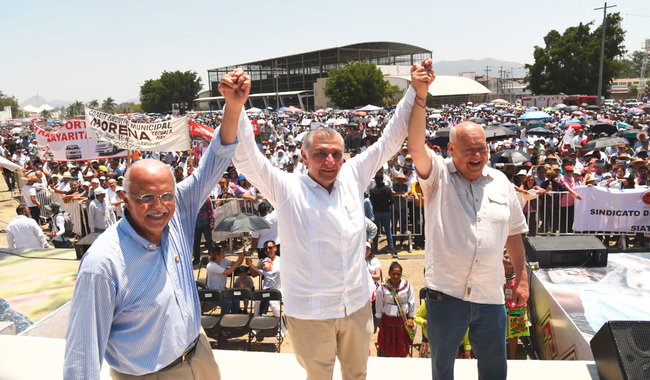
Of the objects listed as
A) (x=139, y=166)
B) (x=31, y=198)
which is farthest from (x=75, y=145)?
(x=139, y=166)

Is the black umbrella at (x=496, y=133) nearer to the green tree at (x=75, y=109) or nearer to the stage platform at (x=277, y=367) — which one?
the stage platform at (x=277, y=367)

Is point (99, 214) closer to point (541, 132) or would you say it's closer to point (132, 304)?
point (132, 304)

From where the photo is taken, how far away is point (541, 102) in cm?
4797

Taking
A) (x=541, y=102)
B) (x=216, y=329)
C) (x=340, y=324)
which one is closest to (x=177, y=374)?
(x=340, y=324)

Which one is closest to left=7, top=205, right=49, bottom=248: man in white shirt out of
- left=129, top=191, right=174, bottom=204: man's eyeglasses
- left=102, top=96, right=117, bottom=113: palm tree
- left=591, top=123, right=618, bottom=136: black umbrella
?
left=129, top=191, right=174, bottom=204: man's eyeglasses

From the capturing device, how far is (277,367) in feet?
10.6

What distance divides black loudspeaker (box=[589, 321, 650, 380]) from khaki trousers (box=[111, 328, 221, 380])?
6.92 feet

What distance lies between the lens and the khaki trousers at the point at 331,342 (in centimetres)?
235

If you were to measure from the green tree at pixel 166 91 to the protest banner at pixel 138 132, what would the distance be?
89435mm

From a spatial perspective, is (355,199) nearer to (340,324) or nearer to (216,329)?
(340,324)

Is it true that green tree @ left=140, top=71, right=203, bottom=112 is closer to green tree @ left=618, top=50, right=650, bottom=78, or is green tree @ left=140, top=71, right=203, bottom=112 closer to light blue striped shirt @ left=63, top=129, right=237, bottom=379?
light blue striped shirt @ left=63, top=129, right=237, bottom=379

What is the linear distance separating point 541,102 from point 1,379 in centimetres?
5208

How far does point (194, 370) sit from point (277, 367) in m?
1.32

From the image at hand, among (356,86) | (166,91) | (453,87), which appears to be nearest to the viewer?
(356,86)
